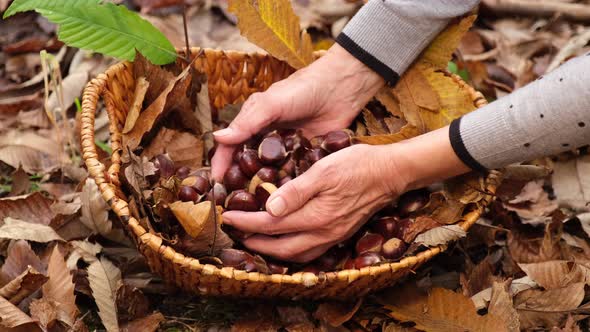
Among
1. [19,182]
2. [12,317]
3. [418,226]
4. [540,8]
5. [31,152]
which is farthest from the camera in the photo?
[540,8]

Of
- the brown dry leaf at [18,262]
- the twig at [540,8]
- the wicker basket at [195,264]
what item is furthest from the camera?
the twig at [540,8]

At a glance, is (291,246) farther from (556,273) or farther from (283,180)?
(556,273)

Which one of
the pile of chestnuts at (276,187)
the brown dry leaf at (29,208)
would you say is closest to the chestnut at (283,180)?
the pile of chestnuts at (276,187)

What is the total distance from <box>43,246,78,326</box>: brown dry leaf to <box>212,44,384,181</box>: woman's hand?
425 mm

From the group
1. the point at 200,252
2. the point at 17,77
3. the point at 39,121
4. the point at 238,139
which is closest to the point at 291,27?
the point at 238,139

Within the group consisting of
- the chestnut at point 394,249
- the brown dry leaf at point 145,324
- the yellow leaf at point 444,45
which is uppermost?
the yellow leaf at point 444,45

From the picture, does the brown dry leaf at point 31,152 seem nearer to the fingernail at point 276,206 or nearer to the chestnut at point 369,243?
the fingernail at point 276,206

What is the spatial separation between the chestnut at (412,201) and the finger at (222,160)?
45cm

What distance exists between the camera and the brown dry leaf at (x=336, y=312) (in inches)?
59.2

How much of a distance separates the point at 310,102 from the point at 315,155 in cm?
17

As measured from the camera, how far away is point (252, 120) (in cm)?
167

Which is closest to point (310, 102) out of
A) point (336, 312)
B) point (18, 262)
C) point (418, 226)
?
point (418, 226)

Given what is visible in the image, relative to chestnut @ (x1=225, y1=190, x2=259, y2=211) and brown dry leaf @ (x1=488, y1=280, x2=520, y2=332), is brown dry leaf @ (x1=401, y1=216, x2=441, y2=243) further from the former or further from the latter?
chestnut @ (x1=225, y1=190, x2=259, y2=211)

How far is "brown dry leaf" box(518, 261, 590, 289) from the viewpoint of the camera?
5.25 feet
